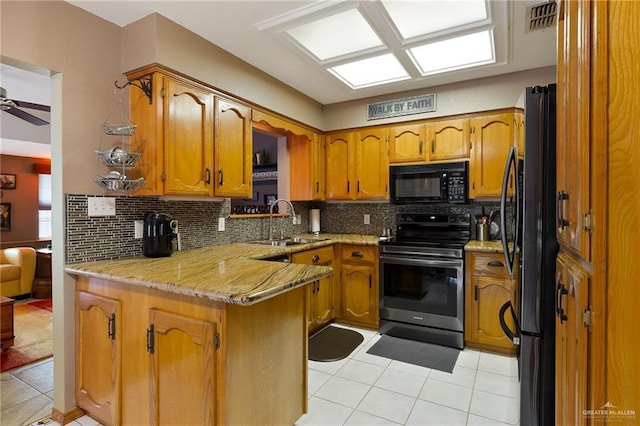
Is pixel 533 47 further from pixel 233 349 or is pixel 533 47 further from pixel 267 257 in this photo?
pixel 233 349

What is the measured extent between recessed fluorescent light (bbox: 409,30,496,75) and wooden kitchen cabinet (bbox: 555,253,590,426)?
1.83 metres

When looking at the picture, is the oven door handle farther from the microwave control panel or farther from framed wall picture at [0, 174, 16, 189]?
framed wall picture at [0, 174, 16, 189]

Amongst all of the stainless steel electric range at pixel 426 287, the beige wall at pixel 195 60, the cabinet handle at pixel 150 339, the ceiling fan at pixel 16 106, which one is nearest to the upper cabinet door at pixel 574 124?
the cabinet handle at pixel 150 339

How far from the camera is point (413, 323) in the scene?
3.08m

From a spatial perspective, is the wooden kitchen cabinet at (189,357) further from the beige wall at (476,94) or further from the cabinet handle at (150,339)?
the beige wall at (476,94)

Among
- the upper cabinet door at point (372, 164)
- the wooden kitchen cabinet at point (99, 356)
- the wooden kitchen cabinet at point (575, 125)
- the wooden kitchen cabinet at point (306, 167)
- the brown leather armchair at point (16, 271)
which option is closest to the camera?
the wooden kitchen cabinet at point (575, 125)

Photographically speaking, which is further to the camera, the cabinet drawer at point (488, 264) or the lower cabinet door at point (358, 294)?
the lower cabinet door at point (358, 294)

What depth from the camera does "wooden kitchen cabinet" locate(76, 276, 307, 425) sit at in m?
1.38

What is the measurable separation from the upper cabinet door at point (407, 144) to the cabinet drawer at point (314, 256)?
118 cm

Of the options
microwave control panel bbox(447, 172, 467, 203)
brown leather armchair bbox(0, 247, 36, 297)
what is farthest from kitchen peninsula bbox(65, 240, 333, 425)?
brown leather armchair bbox(0, 247, 36, 297)

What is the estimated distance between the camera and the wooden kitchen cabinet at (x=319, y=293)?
3.03 metres

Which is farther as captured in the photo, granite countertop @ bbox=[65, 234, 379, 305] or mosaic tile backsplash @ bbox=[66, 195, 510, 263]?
mosaic tile backsplash @ bbox=[66, 195, 510, 263]

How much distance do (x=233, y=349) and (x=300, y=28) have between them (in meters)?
2.00

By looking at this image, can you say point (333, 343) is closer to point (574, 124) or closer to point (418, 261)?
point (418, 261)
